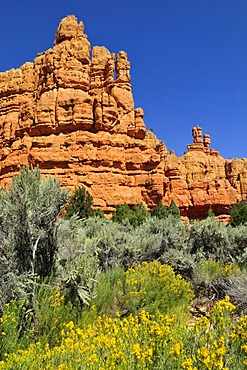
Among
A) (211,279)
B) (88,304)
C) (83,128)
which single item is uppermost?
(83,128)

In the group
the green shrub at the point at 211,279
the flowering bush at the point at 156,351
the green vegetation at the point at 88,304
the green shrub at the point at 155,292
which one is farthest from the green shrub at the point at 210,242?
the flowering bush at the point at 156,351

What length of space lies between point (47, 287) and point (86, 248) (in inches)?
53.8

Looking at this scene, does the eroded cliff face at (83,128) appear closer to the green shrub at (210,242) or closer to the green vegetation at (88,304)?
the green shrub at (210,242)

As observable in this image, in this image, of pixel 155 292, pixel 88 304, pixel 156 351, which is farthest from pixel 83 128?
pixel 156 351

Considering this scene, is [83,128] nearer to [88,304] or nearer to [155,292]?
[155,292]

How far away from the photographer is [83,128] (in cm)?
3762

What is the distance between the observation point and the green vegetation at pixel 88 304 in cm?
245

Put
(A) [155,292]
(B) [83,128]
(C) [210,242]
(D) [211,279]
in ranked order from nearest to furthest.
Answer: (A) [155,292] < (D) [211,279] < (C) [210,242] < (B) [83,128]

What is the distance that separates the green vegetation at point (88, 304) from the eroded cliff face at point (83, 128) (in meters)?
Answer: 29.1

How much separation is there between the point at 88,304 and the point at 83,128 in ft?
113

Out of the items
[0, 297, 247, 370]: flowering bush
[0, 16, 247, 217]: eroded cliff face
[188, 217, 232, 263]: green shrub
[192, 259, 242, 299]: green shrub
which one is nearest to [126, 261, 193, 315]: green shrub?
[192, 259, 242, 299]: green shrub

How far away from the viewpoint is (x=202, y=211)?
47.8 meters

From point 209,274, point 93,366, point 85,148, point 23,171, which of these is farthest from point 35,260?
point 85,148

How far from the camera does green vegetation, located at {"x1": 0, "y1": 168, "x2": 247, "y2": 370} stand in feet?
8.04
